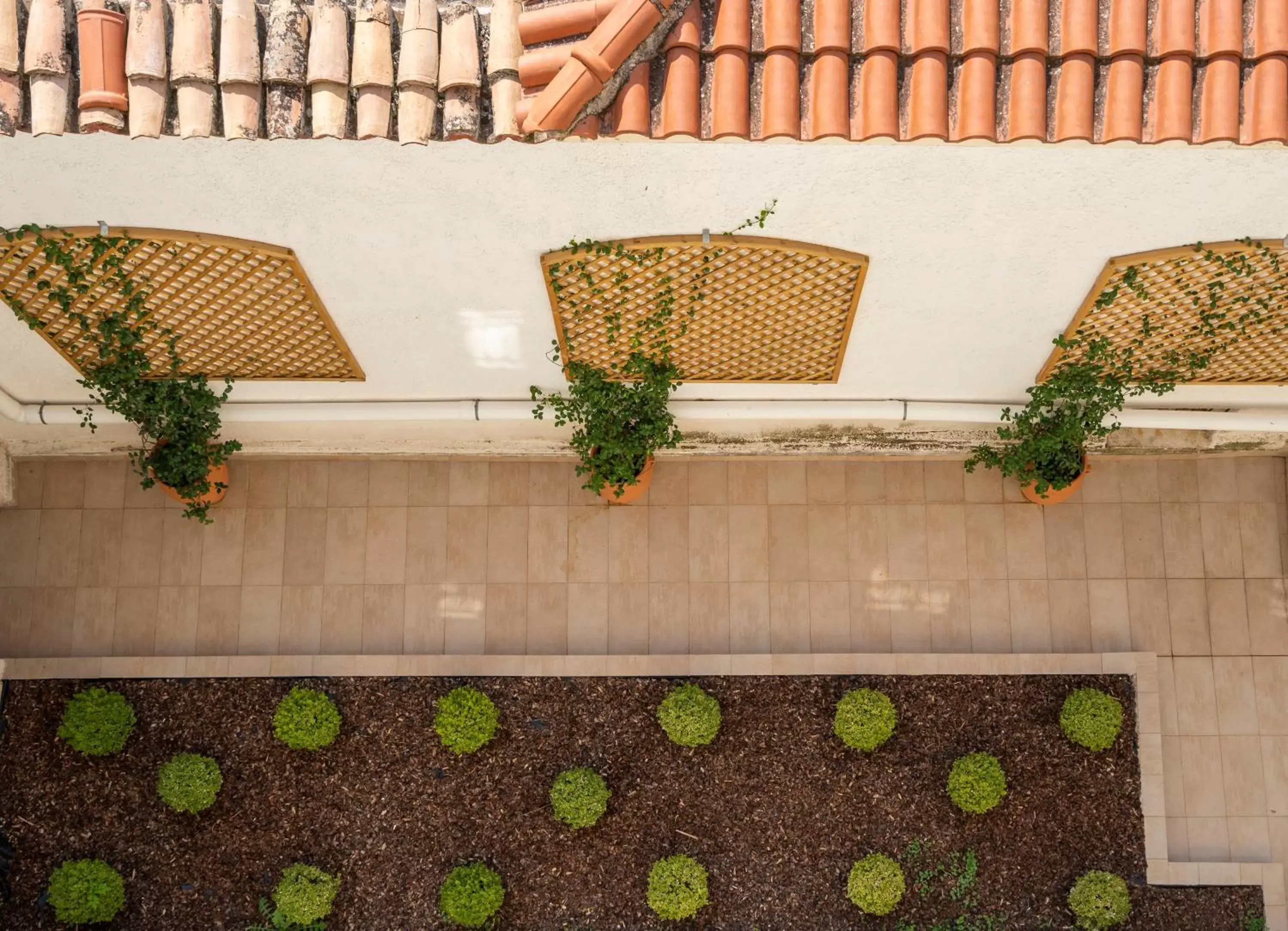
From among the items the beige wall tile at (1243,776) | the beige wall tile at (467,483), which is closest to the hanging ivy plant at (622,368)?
the beige wall tile at (467,483)

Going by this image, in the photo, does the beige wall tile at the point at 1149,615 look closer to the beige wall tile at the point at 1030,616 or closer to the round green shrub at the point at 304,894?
the beige wall tile at the point at 1030,616

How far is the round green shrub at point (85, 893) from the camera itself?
9070 mm

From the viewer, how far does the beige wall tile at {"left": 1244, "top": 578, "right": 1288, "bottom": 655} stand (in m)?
10.4

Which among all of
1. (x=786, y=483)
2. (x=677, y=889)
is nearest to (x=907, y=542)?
(x=786, y=483)

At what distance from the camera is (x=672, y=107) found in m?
4.71

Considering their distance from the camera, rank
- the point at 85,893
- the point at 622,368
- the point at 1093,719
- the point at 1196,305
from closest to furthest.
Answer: the point at 1196,305
the point at 622,368
the point at 85,893
the point at 1093,719

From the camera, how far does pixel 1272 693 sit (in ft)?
33.7

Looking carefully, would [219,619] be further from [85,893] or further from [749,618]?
[749,618]

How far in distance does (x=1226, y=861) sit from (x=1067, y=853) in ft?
5.61

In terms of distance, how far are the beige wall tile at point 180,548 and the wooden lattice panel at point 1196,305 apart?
859 centimetres

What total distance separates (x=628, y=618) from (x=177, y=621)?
467 centimetres

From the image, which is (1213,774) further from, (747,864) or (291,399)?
(291,399)

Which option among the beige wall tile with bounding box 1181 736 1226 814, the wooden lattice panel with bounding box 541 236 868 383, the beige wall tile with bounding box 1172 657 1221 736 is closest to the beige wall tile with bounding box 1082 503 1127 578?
the beige wall tile with bounding box 1172 657 1221 736

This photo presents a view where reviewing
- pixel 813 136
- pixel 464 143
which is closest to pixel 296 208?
pixel 464 143
